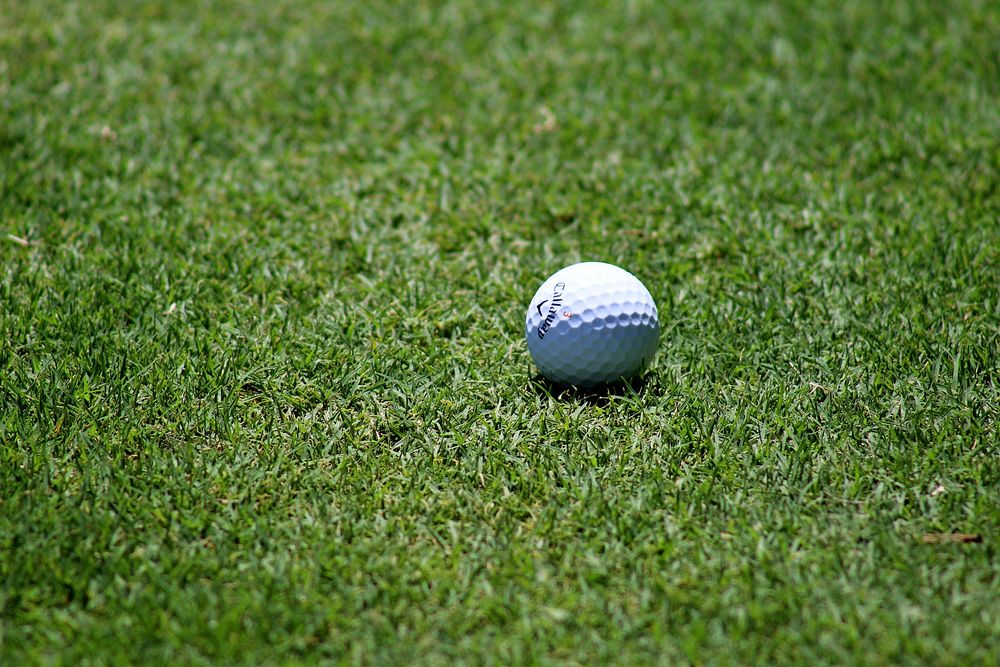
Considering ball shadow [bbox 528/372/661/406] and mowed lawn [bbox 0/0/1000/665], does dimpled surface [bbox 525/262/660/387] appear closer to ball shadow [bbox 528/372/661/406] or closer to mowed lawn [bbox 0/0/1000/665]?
ball shadow [bbox 528/372/661/406]

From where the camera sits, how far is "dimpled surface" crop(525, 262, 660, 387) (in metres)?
3.78

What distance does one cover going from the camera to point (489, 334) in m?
4.27

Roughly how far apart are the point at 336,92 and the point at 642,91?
80.2 inches

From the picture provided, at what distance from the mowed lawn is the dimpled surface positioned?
152 millimetres

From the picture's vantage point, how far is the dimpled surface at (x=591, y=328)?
378 centimetres

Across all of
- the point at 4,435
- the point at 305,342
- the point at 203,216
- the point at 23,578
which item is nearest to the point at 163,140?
the point at 203,216

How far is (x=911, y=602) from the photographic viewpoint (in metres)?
2.88

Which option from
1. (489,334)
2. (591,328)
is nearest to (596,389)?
(591,328)

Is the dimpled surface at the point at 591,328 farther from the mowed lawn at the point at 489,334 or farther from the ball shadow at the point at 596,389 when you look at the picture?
the mowed lawn at the point at 489,334

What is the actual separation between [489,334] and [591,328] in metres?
0.65

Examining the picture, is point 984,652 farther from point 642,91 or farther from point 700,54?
point 700,54

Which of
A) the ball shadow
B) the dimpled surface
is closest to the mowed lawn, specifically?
the ball shadow

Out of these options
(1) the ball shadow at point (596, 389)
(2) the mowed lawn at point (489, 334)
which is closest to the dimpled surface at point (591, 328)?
(1) the ball shadow at point (596, 389)

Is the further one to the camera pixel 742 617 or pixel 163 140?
pixel 163 140
